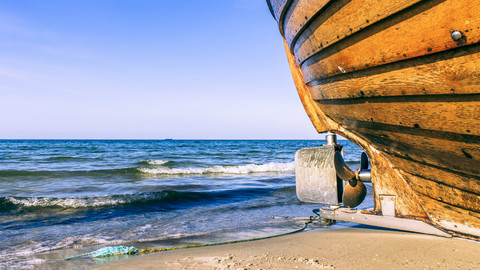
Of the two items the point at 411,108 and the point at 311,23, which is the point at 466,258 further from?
the point at 311,23

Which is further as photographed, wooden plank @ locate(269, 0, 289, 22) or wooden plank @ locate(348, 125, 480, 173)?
wooden plank @ locate(269, 0, 289, 22)

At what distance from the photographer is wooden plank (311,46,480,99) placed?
1185 mm

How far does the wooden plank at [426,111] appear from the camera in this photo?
1347mm

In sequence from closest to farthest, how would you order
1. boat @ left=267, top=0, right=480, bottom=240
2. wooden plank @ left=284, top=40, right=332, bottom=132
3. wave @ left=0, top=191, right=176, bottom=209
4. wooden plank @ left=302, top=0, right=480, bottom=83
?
1. wooden plank @ left=302, top=0, right=480, bottom=83
2. boat @ left=267, top=0, right=480, bottom=240
3. wooden plank @ left=284, top=40, right=332, bottom=132
4. wave @ left=0, top=191, right=176, bottom=209

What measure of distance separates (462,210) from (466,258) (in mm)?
348

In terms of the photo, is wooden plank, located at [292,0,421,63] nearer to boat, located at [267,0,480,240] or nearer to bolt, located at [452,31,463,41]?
boat, located at [267,0,480,240]

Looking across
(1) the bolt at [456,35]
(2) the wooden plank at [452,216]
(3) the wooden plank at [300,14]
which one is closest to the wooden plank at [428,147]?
(2) the wooden plank at [452,216]

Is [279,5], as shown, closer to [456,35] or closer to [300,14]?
[300,14]

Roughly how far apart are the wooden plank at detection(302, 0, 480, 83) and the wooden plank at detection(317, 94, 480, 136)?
0.24m

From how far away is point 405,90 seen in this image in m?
1.49

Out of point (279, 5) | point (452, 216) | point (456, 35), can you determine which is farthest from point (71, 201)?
point (456, 35)

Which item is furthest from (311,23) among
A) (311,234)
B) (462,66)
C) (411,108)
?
(311,234)

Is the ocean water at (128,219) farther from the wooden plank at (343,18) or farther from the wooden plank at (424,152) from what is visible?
the wooden plank at (343,18)

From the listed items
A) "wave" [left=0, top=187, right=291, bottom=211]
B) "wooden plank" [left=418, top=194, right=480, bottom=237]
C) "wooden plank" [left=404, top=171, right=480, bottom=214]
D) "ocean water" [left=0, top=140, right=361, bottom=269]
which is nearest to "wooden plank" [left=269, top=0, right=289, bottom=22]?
"wooden plank" [left=404, top=171, right=480, bottom=214]
